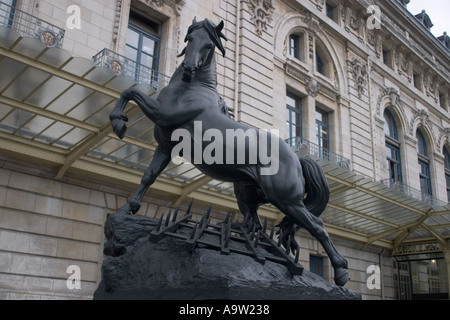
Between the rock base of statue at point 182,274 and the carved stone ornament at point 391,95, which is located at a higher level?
the carved stone ornament at point 391,95

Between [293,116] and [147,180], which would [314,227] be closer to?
[147,180]

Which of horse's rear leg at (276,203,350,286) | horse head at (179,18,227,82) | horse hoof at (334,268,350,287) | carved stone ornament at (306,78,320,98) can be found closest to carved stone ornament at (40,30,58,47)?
horse head at (179,18,227,82)

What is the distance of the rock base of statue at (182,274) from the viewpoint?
3.12 metres

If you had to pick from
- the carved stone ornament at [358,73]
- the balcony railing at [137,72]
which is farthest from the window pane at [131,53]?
the carved stone ornament at [358,73]

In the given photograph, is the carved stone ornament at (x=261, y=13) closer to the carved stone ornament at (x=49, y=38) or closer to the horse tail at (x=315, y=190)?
the carved stone ornament at (x=49, y=38)

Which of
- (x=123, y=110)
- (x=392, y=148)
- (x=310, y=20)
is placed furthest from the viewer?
(x=392, y=148)

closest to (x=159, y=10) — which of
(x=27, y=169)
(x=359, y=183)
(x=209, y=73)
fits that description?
(x=27, y=169)

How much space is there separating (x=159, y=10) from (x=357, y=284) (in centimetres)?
1389

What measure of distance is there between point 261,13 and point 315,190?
614 inches

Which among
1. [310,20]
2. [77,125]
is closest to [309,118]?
[310,20]

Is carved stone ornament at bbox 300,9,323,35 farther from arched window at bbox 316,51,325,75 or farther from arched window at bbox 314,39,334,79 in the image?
arched window at bbox 316,51,325,75

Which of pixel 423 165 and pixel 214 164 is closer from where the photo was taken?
pixel 214 164

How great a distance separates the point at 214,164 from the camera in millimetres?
3910

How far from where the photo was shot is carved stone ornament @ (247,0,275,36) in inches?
715
